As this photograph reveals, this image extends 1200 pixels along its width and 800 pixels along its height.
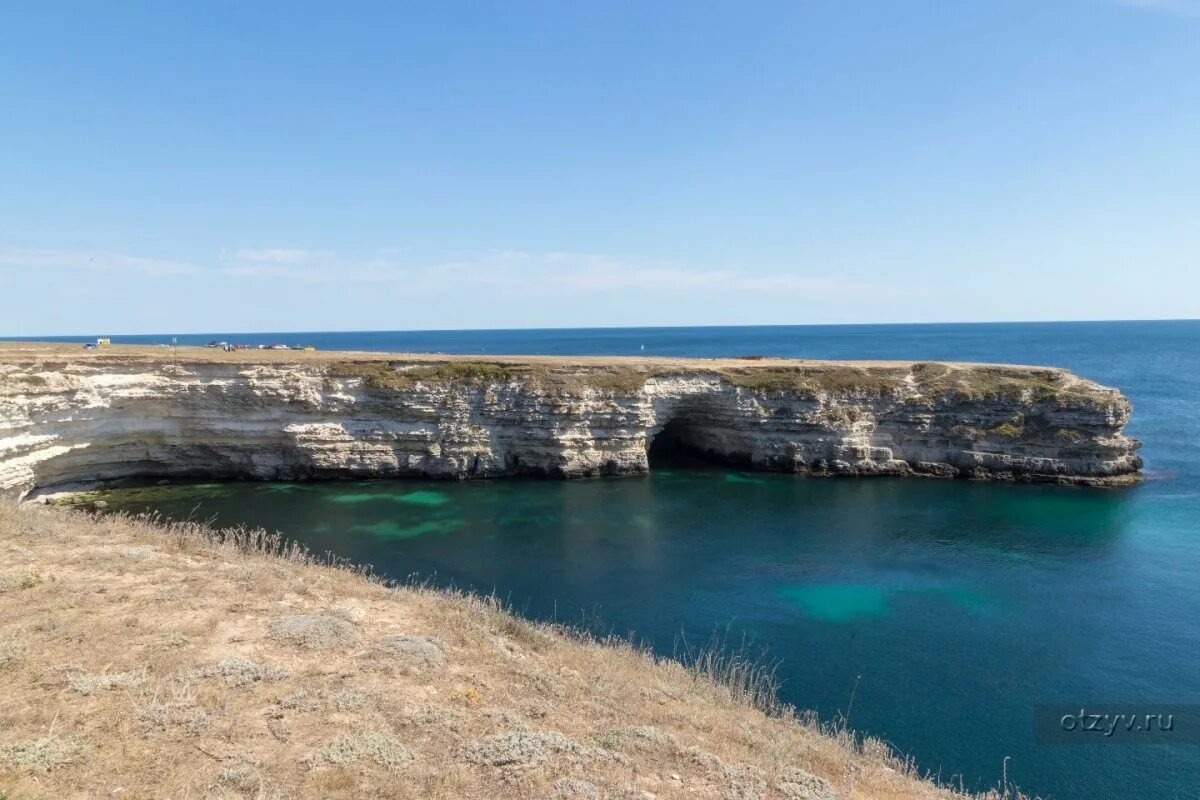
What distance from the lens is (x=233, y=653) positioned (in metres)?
10.2

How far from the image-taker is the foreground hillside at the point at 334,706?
7.60m

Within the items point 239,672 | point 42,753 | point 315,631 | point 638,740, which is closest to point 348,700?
point 239,672

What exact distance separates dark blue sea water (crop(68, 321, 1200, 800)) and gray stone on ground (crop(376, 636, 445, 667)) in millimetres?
8671

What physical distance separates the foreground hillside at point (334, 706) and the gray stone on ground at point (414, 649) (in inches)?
1.7

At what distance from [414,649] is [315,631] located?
71.6 inches

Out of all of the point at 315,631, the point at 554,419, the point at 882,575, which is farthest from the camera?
the point at 554,419

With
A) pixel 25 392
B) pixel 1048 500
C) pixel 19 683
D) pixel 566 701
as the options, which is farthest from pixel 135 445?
pixel 1048 500

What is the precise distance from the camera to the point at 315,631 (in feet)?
36.8

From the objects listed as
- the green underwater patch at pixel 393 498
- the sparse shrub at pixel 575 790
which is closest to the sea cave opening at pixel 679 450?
the green underwater patch at pixel 393 498

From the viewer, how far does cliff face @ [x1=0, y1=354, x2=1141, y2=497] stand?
34.7 meters

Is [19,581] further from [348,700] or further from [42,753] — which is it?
[348,700]

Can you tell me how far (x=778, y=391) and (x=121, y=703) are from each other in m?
36.4

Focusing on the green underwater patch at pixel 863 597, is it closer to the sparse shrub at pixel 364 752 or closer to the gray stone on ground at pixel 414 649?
the gray stone on ground at pixel 414 649

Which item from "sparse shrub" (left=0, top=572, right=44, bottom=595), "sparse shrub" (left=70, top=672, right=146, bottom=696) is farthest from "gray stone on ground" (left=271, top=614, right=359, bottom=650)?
"sparse shrub" (left=0, top=572, right=44, bottom=595)
